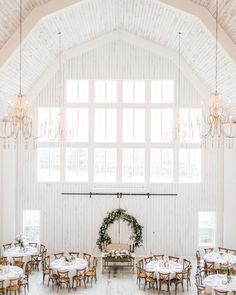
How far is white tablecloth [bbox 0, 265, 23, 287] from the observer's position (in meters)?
12.9

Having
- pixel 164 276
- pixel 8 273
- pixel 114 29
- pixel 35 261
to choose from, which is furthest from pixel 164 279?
pixel 114 29

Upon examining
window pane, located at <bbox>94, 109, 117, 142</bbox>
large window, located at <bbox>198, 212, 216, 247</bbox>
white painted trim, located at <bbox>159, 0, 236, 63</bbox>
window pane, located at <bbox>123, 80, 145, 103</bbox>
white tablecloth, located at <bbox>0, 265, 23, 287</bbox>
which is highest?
white painted trim, located at <bbox>159, 0, 236, 63</bbox>

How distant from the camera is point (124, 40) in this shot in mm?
17500

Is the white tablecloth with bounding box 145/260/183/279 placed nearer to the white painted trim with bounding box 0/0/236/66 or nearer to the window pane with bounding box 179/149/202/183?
the window pane with bounding box 179/149/202/183

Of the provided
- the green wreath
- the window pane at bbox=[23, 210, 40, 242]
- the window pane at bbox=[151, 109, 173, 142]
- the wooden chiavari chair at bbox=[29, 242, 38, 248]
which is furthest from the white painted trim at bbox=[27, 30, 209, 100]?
the wooden chiavari chair at bbox=[29, 242, 38, 248]

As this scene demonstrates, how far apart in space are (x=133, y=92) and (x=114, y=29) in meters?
2.53

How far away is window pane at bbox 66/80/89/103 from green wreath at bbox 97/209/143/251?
4.64m

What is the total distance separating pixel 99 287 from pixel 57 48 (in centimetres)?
839

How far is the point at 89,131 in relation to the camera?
17.8 m

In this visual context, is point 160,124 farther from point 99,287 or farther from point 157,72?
point 99,287

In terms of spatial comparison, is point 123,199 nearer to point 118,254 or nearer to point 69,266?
point 118,254


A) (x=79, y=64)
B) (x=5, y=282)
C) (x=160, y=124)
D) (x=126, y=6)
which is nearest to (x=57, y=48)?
(x=79, y=64)

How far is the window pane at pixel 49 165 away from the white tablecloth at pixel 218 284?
7.55 metres

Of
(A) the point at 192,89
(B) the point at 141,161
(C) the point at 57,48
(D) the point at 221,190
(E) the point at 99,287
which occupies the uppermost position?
(C) the point at 57,48
